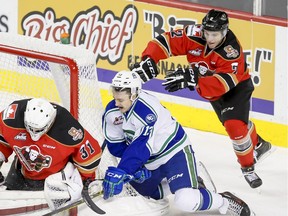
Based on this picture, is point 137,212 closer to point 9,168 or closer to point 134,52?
point 9,168

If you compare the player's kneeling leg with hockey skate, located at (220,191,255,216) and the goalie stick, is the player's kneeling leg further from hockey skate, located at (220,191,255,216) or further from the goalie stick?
hockey skate, located at (220,191,255,216)

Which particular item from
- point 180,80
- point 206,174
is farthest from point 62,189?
point 206,174

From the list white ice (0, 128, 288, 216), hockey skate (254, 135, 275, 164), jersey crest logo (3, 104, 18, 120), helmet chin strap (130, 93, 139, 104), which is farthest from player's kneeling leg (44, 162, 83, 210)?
hockey skate (254, 135, 275, 164)

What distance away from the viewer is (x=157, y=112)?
6879 millimetres

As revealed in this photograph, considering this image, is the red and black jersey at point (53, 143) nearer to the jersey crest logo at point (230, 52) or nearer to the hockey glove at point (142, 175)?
the hockey glove at point (142, 175)

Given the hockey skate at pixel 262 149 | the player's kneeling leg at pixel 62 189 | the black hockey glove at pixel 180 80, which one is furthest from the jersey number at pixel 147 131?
the hockey skate at pixel 262 149

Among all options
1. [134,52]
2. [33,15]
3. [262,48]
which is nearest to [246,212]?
[262,48]

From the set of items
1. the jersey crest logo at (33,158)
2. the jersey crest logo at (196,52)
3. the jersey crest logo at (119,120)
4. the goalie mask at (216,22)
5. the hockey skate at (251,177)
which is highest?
the goalie mask at (216,22)

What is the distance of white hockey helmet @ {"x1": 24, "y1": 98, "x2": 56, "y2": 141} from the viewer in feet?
21.7

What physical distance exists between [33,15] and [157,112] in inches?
107

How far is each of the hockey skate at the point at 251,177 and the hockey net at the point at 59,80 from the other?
0.82m

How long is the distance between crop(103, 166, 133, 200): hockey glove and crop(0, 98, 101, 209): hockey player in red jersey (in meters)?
0.13

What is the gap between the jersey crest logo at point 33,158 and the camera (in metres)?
6.77

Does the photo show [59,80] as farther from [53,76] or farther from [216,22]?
[216,22]
